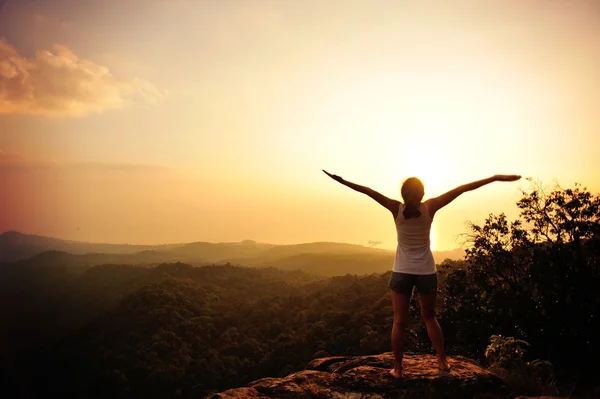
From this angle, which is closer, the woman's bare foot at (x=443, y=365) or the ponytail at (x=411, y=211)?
the ponytail at (x=411, y=211)

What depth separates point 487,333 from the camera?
16297mm

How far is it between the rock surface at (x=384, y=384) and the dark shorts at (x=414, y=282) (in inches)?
45.2

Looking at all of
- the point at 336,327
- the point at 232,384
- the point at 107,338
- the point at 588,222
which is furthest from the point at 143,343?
the point at 588,222

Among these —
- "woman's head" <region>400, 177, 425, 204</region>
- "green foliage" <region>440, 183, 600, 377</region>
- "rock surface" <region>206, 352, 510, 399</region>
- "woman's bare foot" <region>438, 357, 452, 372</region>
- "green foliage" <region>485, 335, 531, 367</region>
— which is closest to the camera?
"rock surface" <region>206, 352, 510, 399</region>

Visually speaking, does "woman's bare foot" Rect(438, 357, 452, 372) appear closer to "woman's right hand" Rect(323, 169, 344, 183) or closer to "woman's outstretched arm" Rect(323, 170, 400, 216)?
"woman's outstretched arm" Rect(323, 170, 400, 216)

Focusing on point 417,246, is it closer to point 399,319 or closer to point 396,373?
point 399,319

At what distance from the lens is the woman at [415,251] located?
4.59 metres

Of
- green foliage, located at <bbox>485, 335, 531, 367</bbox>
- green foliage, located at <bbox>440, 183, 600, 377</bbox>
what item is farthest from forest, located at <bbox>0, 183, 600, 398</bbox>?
green foliage, located at <bbox>485, 335, 531, 367</bbox>

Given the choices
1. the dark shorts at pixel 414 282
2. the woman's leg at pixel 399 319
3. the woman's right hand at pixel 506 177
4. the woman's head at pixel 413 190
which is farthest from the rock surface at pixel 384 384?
the woman's right hand at pixel 506 177

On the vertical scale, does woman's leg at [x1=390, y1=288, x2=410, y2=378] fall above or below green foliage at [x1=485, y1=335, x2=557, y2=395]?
above

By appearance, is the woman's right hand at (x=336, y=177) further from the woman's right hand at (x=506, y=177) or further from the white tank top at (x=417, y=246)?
the woman's right hand at (x=506, y=177)

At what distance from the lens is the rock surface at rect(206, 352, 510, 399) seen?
Result: 452cm

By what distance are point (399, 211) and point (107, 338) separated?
304 feet

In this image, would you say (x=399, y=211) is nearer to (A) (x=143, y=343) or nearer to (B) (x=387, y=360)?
(B) (x=387, y=360)
